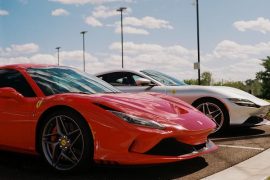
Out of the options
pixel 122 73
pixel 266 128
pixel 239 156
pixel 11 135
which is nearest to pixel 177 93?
pixel 122 73

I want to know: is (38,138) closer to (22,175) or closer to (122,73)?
(22,175)

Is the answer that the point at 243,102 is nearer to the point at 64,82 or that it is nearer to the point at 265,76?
the point at 64,82

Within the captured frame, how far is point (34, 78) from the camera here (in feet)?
17.0

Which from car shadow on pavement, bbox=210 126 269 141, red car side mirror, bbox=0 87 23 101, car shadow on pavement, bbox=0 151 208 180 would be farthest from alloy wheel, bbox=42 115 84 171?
car shadow on pavement, bbox=210 126 269 141

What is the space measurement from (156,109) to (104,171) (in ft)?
2.88

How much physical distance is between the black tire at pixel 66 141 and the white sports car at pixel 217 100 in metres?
3.59

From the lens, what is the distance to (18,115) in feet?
16.1

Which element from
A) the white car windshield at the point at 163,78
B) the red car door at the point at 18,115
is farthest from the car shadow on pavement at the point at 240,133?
the red car door at the point at 18,115

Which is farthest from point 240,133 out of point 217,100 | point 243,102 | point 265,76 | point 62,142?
point 265,76

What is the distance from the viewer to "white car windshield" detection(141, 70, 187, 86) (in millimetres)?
8773

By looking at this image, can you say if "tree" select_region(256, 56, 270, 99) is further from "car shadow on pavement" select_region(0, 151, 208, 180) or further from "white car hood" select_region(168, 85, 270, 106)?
"car shadow on pavement" select_region(0, 151, 208, 180)

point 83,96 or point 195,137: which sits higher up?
point 83,96

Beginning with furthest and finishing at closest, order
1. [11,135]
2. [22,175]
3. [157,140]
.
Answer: [11,135] < [22,175] < [157,140]

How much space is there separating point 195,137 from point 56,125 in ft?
4.92
